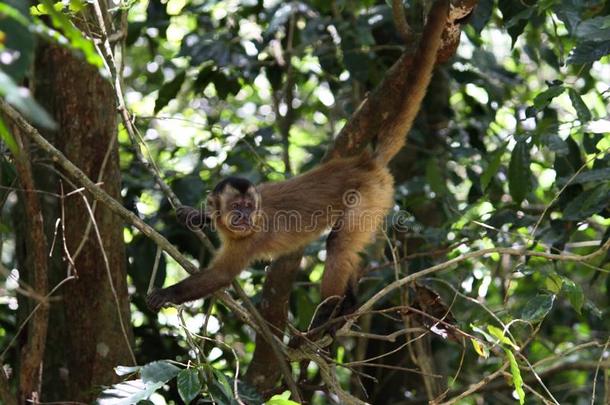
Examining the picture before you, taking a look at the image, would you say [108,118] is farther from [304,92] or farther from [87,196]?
[304,92]

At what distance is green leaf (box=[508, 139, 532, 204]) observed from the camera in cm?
458

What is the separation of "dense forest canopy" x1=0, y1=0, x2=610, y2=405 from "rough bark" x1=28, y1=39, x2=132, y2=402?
11 mm

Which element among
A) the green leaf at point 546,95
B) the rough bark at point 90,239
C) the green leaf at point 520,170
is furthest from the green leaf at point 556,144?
the rough bark at point 90,239

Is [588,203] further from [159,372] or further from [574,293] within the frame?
[159,372]

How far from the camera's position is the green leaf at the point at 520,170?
15.0 ft

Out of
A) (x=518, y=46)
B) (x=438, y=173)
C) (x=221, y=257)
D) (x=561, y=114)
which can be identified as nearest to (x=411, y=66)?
(x=438, y=173)

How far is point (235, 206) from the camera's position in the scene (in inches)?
197

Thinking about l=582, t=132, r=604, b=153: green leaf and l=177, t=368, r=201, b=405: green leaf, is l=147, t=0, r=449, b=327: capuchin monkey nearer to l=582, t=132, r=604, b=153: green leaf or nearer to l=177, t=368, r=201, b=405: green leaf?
l=582, t=132, r=604, b=153: green leaf

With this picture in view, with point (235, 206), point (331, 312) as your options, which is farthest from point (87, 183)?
point (331, 312)

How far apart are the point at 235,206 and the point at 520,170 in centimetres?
179

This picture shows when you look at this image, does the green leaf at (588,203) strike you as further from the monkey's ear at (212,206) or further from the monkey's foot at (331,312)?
the monkey's ear at (212,206)

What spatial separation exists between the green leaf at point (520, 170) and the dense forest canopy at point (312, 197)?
13 millimetres

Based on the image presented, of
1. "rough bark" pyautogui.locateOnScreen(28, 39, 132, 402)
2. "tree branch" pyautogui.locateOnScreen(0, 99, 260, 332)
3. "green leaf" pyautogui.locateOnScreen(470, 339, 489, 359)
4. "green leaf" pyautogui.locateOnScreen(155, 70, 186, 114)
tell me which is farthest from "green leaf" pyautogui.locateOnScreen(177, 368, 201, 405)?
"green leaf" pyautogui.locateOnScreen(155, 70, 186, 114)

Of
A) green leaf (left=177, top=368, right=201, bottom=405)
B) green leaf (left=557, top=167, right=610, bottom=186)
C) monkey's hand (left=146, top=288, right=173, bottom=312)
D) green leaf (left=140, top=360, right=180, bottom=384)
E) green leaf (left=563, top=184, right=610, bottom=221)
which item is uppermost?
green leaf (left=557, top=167, right=610, bottom=186)
